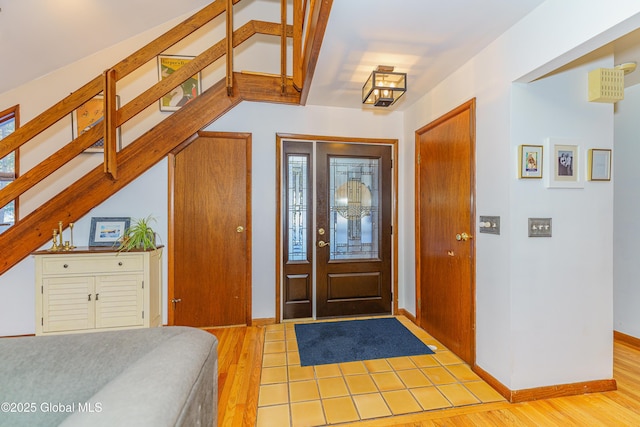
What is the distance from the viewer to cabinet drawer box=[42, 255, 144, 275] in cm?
248

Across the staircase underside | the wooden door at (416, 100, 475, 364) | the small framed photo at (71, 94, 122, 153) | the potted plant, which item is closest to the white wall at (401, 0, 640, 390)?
the wooden door at (416, 100, 475, 364)

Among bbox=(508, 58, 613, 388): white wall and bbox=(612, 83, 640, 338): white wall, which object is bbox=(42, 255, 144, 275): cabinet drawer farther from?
bbox=(612, 83, 640, 338): white wall

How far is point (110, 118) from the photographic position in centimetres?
248

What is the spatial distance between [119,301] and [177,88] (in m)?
2.27

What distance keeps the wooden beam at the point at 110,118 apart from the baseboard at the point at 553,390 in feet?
11.6

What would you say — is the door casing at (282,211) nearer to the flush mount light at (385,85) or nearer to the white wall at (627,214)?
the flush mount light at (385,85)

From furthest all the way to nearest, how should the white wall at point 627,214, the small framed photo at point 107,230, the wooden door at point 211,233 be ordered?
the wooden door at point 211,233 < the small framed photo at point 107,230 < the white wall at point 627,214

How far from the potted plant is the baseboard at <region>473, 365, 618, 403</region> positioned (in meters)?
3.02

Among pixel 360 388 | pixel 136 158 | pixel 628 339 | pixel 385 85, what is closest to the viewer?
pixel 360 388

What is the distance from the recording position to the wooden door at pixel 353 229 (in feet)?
11.0

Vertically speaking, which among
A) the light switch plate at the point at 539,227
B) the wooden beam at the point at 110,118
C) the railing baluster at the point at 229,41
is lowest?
the light switch plate at the point at 539,227

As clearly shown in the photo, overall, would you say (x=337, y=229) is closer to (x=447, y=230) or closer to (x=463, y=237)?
(x=447, y=230)

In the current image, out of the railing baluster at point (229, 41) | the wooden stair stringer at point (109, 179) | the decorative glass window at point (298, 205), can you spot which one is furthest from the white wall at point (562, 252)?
the wooden stair stringer at point (109, 179)

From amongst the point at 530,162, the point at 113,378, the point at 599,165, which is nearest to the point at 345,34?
the point at 530,162
